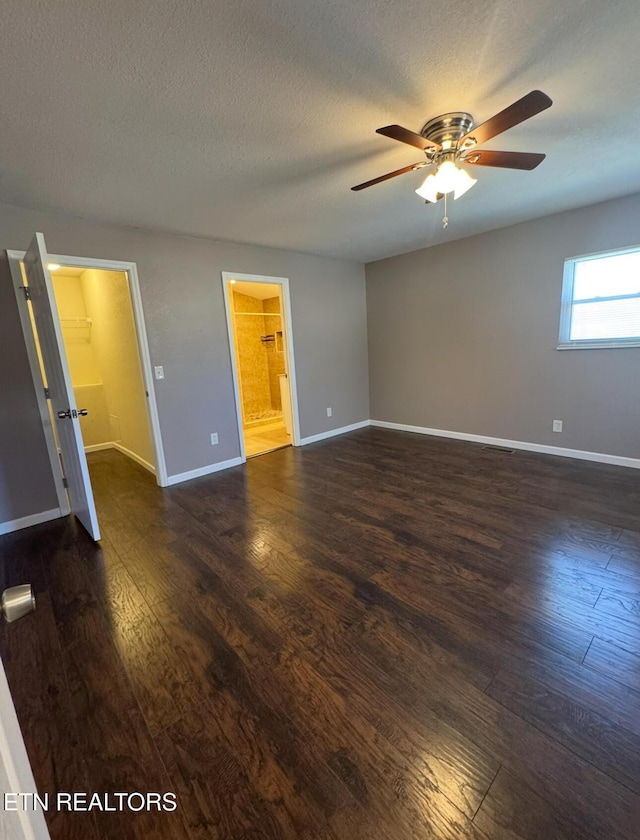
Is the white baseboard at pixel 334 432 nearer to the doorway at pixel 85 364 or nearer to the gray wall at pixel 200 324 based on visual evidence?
the gray wall at pixel 200 324

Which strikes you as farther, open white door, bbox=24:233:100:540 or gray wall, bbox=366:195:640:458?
gray wall, bbox=366:195:640:458

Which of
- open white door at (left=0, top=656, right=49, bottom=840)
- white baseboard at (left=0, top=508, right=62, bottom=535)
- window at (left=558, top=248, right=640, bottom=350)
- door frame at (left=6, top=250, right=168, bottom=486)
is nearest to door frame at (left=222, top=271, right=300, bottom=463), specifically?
door frame at (left=6, top=250, right=168, bottom=486)

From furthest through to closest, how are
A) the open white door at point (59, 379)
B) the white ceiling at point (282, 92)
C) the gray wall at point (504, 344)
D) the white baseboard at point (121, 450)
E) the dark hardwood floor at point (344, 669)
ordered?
the white baseboard at point (121, 450) < the gray wall at point (504, 344) < the open white door at point (59, 379) < the white ceiling at point (282, 92) < the dark hardwood floor at point (344, 669)

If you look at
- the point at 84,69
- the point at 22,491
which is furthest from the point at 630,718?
the point at 22,491

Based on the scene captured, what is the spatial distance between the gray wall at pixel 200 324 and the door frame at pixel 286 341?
7cm

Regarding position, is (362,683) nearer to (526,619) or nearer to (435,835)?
(435,835)

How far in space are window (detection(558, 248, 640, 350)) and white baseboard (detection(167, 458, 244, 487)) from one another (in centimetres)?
376

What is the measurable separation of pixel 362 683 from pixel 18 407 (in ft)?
10.4

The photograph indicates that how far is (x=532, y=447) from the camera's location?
4.08 metres

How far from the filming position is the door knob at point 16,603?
67 cm

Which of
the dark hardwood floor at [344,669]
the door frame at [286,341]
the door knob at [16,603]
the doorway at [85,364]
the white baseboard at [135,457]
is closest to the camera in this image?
the door knob at [16,603]

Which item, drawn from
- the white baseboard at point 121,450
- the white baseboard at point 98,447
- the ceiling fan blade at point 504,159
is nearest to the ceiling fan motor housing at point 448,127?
the ceiling fan blade at point 504,159

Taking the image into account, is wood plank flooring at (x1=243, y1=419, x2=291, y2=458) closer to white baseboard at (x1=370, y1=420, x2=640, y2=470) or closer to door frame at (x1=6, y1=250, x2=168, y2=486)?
door frame at (x1=6, y1=250, x2=168, y2=486)

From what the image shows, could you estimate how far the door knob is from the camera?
2.20 feet
